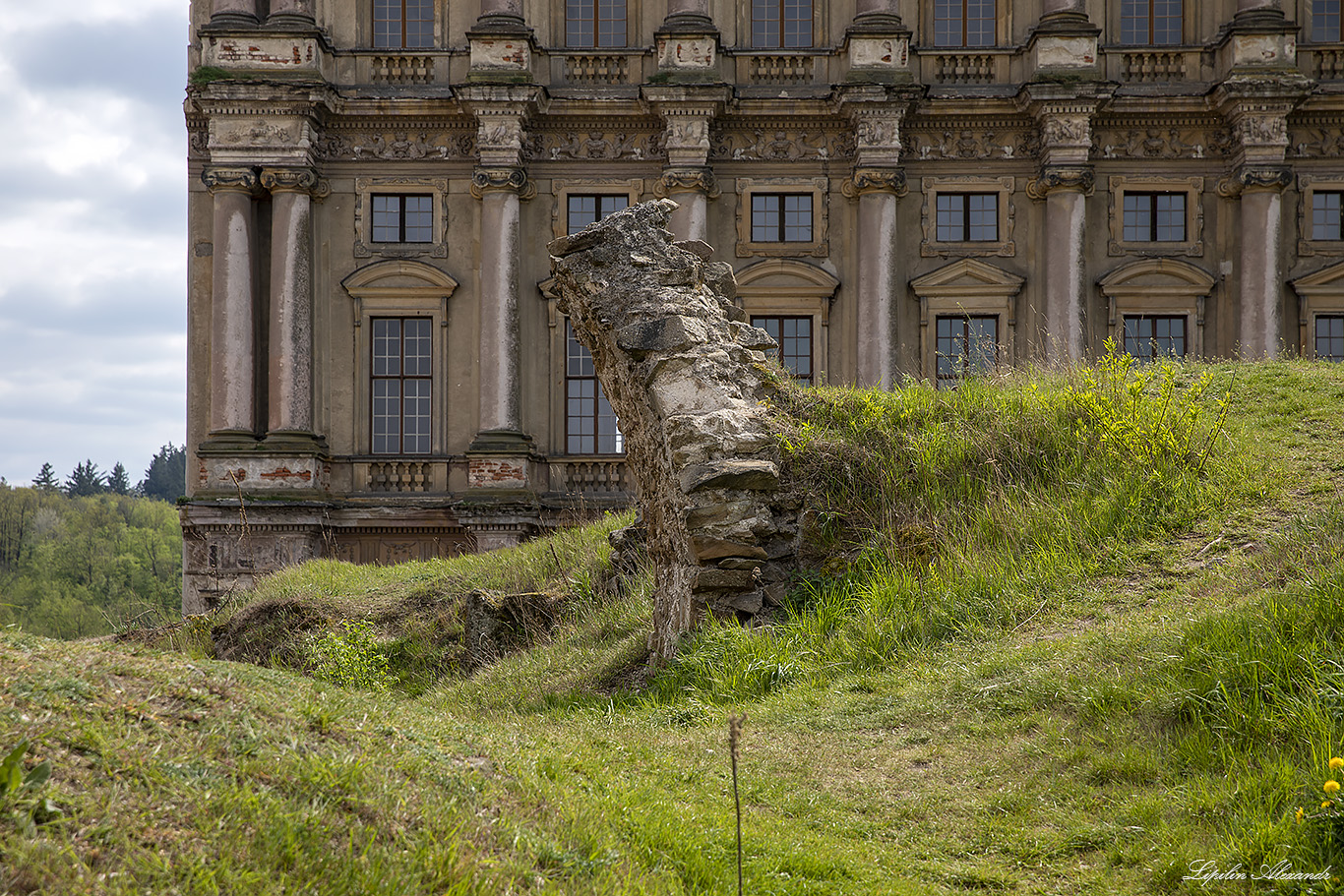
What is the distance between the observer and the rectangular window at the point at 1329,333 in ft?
73.2

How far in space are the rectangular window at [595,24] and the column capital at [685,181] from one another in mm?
3749

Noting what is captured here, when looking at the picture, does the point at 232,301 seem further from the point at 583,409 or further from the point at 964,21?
the point at 964,21

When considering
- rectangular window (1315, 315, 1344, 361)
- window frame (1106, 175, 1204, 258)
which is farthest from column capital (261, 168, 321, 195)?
rectangular window (1315, 315, 1344, 361)

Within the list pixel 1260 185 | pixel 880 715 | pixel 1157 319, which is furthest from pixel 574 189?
pixel 880 715

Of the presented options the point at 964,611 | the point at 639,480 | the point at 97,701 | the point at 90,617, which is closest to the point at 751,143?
the point at 639,480

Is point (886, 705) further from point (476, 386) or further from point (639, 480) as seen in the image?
point (476, 386)

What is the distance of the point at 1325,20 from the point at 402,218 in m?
21.4

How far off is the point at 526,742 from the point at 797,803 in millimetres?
1454

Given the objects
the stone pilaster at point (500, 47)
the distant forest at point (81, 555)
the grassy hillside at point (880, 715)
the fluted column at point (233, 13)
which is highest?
the fluted column at point (233, 13)

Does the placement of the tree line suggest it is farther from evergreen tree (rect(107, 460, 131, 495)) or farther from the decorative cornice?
the decorative cornice

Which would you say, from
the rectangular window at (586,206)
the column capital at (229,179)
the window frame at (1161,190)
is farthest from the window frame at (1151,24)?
the column capital at (229,179)

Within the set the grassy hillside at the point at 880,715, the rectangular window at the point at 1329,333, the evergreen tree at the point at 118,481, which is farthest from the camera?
the evergreen tree at the point at 118,481

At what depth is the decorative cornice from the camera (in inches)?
858

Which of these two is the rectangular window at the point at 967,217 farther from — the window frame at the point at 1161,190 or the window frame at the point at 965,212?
the window frame at the point at 1161,190
